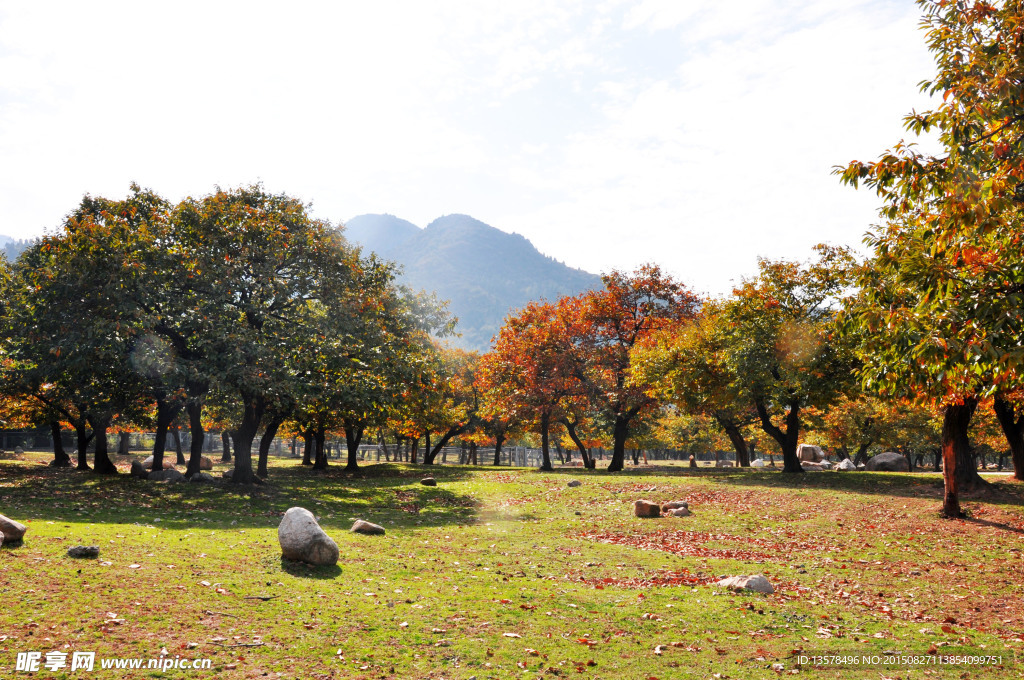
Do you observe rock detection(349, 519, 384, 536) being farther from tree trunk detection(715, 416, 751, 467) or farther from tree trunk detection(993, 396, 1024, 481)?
tree trunk detection(715, 416, 751, 467)

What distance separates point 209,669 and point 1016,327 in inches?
540

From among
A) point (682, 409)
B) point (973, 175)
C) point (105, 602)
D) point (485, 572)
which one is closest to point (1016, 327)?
point (973, 175)

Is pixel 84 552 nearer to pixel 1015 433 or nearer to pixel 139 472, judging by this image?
pixel 139 472

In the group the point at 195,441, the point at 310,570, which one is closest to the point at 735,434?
the point at 195,441

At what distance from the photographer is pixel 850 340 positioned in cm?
3125

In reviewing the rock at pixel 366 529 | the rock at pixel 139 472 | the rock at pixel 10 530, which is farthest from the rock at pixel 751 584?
the rock at pixel 139 472

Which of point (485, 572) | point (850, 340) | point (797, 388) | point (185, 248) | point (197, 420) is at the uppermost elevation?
point (185, 248)

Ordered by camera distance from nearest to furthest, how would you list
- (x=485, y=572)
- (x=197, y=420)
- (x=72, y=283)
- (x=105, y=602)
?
(x=105, y=602), (x=485, y=572), (x=72, y=283), (x=197, y=420)

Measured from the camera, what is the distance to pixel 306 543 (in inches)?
506

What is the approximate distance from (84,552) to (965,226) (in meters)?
18.1

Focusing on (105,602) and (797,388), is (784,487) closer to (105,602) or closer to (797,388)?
(797,388)

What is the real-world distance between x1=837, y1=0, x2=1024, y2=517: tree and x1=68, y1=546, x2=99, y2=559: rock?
16.3 m

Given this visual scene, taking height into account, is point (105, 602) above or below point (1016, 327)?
below

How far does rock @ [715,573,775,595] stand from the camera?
12.5 metres
